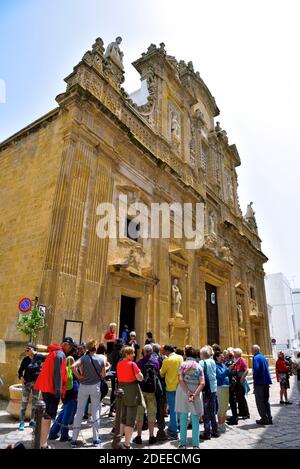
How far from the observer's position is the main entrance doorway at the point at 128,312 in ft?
35.5

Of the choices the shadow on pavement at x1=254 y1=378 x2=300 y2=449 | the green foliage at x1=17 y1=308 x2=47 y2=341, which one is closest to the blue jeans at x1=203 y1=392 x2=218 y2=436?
the shadow on pavement at x1=254 y1=378 x2=300 y2=449

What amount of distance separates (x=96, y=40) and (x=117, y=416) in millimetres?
11932

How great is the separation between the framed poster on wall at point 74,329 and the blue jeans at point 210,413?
3.76 m

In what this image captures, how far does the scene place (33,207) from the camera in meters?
9.45

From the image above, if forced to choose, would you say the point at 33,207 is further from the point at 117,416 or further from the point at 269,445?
the point at 269,445

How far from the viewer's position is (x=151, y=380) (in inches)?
198

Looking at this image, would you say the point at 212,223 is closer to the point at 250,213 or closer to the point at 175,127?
the point at 175,127

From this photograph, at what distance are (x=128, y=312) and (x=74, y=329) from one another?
3271 millimetres

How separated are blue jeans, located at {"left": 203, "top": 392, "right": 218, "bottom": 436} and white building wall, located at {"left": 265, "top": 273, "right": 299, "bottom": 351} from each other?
4049 cm

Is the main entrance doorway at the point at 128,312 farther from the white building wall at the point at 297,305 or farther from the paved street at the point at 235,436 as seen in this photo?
the white building wall at the point at 297,305

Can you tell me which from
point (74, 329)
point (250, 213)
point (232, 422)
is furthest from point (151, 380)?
point (250, 213)

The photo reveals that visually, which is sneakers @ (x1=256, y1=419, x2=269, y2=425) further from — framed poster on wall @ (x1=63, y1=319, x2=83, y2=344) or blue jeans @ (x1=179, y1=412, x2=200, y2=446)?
framed poster on wall @ (x1=63, y1=319, x2=83, y2=344)

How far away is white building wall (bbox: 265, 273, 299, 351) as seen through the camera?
1677 inches

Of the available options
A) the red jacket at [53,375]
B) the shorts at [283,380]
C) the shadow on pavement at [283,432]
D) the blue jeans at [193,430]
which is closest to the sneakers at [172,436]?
the blue jeans at [193,430]
